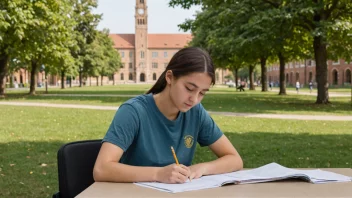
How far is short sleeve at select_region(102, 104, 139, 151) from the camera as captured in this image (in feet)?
8.21

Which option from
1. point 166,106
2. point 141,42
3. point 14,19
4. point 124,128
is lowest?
point 124,128

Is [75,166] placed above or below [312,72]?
below

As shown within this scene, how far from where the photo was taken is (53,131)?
11.5 m

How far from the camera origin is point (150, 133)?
2680 mm

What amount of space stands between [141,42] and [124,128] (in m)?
129

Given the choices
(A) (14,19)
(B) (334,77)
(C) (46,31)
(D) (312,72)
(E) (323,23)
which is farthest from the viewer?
(D) (312,72)

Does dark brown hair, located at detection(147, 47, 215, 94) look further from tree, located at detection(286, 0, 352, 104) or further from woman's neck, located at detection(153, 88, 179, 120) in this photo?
tree, located at detection(286, 0, 352, 104)

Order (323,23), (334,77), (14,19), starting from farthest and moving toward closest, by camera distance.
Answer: (334,77) → (14,19) → (323,23)

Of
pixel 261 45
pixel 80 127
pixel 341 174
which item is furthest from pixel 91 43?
pixel 341 174

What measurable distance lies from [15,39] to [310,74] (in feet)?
197

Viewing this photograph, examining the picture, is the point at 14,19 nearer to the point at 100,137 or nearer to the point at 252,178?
the point at 100,137

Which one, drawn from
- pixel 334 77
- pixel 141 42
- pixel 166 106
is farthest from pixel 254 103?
pixel 141 42

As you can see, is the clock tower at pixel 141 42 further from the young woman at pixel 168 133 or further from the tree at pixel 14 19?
the young woman at pixel 168 133

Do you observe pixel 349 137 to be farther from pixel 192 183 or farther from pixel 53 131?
pixel 192 183
